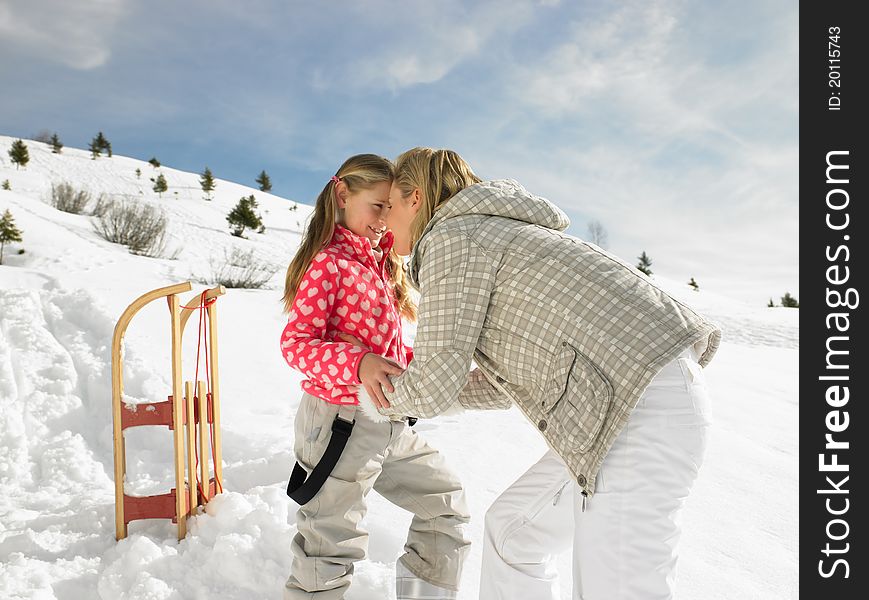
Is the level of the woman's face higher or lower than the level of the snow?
higher

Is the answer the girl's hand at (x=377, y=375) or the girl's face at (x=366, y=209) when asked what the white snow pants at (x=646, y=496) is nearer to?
the girl's hand at (x=377, y=375)

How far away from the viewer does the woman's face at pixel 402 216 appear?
6.06ft

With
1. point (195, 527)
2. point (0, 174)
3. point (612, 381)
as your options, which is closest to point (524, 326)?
point (612, 381)

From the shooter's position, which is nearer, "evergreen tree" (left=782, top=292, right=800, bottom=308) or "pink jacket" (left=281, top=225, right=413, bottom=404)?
"pink jacket" (left=281, top=225, right=413, bottom=404)

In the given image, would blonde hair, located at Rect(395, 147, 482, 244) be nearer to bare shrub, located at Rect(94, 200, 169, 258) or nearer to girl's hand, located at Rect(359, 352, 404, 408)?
girl's hand, located at Rect(359, 352, 404, 408)

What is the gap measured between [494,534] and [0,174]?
24867 mm

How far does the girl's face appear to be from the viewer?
214 centimetres

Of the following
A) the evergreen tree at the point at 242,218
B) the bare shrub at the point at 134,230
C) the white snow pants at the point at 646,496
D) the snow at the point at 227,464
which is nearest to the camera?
the white snow pants at the point at 646,496

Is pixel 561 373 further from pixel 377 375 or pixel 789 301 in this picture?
pixel 789 301

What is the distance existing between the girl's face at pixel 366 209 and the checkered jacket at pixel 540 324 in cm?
52

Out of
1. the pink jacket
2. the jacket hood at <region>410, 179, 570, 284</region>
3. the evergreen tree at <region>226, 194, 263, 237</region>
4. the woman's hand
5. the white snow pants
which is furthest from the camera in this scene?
the evergreen tree at <region>226, 194, 263, 237</region>

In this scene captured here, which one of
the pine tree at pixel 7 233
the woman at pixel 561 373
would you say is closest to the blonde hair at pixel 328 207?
the woman at pixel 561 373

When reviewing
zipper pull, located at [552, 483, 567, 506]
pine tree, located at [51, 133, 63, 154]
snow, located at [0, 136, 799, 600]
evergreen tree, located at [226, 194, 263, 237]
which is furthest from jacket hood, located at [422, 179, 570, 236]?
pine tree, located at [51, 133, 63, 154]

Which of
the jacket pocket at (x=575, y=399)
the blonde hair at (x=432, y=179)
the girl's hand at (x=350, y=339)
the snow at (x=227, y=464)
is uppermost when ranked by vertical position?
the blonde hair at (x=432, y=179)
